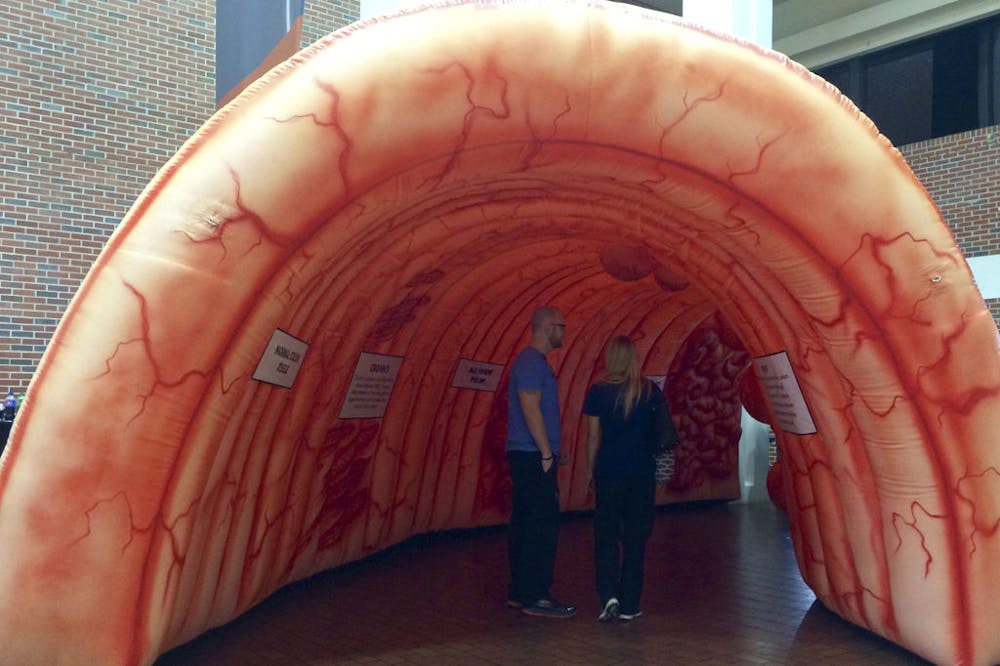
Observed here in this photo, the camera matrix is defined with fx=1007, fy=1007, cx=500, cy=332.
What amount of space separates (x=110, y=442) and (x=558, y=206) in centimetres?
258

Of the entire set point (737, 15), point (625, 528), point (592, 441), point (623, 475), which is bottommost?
point (625, 528)

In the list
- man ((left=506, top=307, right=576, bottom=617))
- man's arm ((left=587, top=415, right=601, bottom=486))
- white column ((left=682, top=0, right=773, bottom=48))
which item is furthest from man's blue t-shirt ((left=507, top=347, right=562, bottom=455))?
white column ((left=682, top=0, right=773, bottom=48))

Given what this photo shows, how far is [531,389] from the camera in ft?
17.8

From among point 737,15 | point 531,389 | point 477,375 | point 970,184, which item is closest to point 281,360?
point 531,389

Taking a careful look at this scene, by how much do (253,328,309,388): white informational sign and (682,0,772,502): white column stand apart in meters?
6.76

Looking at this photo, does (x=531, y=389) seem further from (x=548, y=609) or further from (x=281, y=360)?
(x=281, y=360)

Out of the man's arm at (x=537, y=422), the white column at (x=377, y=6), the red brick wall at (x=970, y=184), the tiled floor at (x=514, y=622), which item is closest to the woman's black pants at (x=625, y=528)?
the tiled floor at (x=514, y=622)

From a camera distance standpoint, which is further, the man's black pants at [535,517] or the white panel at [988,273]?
the white panel at [988,273]

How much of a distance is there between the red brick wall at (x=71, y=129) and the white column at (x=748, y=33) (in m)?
5.51

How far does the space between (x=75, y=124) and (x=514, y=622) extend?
296 inches

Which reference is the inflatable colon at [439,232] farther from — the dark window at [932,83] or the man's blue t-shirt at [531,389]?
the dark window at [932,83]

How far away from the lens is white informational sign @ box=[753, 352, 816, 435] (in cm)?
495

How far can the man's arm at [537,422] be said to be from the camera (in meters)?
5.36

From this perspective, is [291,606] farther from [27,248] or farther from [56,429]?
[27,248]
